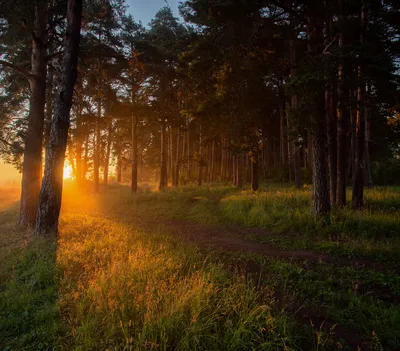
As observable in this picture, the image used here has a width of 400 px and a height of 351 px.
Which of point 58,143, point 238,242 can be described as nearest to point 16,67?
point 58,143

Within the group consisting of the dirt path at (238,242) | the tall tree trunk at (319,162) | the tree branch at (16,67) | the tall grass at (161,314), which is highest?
the tree branch at (16,67)

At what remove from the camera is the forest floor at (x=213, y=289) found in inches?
118

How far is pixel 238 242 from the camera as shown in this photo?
326 inches

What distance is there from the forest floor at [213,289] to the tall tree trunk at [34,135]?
3.78ft

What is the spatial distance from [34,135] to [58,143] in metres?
2.39

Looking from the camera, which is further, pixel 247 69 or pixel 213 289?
pixel 247 69

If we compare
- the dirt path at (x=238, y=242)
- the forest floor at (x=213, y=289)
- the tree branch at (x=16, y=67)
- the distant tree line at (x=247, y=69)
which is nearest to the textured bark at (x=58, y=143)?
the distant tree line at (x=247, y=69)

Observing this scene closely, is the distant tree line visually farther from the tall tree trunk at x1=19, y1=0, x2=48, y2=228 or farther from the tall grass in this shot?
the tall grass

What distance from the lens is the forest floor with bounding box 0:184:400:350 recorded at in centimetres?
300

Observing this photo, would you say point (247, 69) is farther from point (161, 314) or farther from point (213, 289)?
point (161, 314)

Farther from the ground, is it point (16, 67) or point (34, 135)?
point (16, 67)

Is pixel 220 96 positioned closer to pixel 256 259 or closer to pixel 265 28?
pixel 265 28

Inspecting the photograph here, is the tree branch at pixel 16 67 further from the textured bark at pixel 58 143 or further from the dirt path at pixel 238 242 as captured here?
the dirt path at pixel 238 242

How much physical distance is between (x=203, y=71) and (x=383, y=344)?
1074cm
